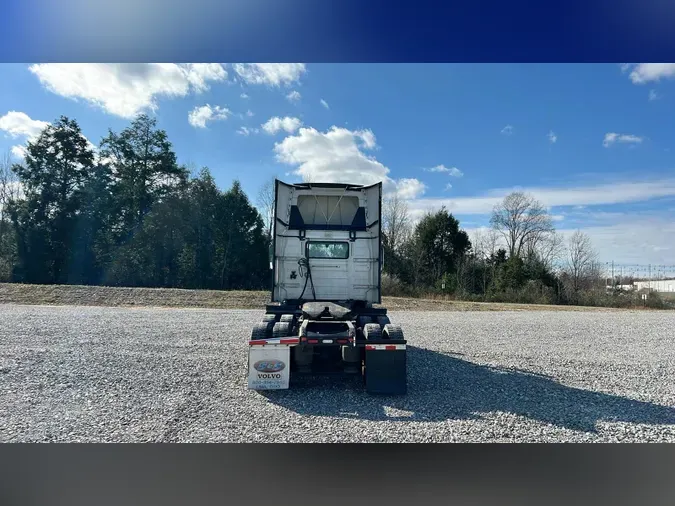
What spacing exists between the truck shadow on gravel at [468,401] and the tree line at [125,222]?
1874 cm

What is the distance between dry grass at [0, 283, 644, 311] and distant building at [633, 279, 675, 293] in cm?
1027

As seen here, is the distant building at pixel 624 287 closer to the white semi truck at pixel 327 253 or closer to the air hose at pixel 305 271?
the white semi truck at pixel 327 253

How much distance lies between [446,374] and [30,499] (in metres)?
5.67

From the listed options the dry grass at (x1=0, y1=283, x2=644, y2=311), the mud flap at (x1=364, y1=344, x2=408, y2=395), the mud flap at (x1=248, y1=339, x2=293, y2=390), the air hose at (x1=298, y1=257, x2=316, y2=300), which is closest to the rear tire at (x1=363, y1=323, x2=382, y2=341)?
the mud flap at (x1=364, y1=344, x2=408, y2=395)

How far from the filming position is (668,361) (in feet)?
30.5

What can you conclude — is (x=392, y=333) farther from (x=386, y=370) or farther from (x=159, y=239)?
(x=159, y=239)

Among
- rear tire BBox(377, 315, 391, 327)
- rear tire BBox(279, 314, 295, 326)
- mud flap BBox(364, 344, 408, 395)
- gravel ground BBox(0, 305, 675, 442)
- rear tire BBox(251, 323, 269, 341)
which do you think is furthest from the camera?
rear tire BBox(377, 315, 391, 327)

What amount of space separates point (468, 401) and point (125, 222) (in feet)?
78.5

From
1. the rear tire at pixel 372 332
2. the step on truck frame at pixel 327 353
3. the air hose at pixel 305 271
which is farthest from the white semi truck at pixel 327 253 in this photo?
the rear tire at pixel 372 332

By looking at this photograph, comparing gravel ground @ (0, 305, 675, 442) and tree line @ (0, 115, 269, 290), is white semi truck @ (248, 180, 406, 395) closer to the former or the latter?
gravel ground @ (0, 305, 675, 442)

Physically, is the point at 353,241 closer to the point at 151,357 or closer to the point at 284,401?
the point at 284,401

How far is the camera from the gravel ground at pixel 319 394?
485 centimetres

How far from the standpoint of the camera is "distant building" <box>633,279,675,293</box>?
2430 cm
